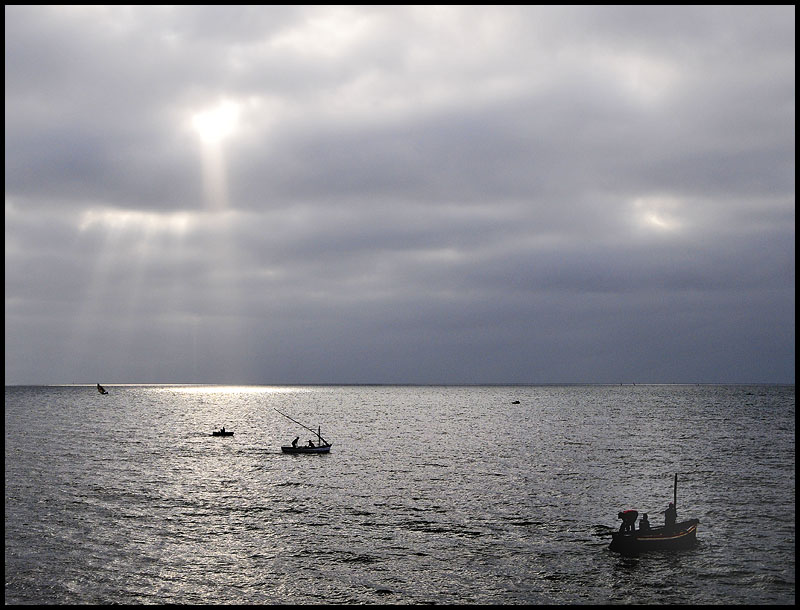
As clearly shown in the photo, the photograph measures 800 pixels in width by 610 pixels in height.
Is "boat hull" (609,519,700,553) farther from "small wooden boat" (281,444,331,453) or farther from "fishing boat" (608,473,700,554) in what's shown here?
"small wooden boat" (281,444,331,453)

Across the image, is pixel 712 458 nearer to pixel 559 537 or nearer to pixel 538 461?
pixel 538 461

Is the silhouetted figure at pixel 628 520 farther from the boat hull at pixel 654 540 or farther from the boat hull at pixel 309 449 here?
the boat hull at pixel 309 449

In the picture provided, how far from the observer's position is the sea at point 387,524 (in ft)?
123

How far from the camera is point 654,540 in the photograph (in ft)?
144

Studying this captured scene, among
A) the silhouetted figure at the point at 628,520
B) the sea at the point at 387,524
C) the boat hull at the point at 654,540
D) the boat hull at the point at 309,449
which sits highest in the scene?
the silhouetted figure at the point at 628,520

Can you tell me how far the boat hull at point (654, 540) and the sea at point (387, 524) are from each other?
21.8 inches

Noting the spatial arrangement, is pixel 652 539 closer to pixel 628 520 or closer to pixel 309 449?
pixel 628 520

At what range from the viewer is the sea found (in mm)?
37469

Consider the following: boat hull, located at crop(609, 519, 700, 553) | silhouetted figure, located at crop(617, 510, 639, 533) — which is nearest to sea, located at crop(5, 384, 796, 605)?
boat hull, located at crop(609, 519, 700, 553)

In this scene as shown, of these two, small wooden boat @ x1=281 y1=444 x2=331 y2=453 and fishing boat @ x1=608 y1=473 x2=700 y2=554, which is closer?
fishing boat @ x1=608 y1=473 x2=700 y2=554

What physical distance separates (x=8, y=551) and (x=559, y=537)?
37.9 m

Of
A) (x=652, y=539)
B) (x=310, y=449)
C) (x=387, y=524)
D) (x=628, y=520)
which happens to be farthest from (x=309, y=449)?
(x=652, y=539)

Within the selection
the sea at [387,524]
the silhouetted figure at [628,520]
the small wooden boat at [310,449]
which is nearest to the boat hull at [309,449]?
the small wooden boat at [310,449]

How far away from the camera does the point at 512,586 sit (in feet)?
124
